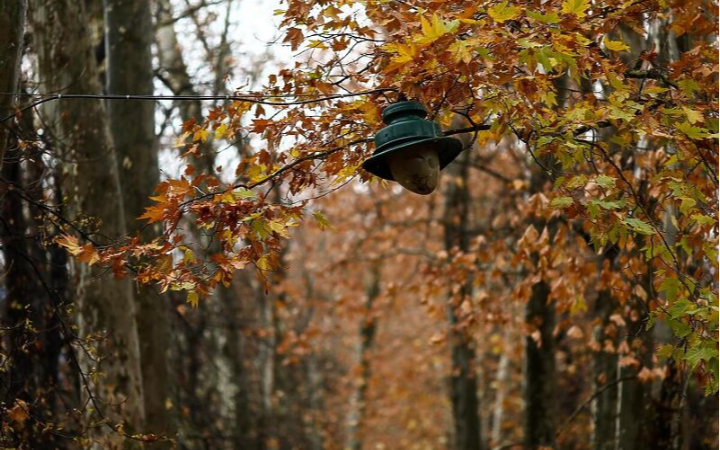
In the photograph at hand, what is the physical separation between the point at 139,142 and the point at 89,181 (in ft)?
5.15

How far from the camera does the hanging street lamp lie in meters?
4.75

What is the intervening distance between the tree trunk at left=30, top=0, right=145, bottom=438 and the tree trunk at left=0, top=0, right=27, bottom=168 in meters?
2.38

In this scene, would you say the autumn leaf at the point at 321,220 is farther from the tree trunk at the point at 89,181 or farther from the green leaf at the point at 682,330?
the tree trunk at the point at 89,181

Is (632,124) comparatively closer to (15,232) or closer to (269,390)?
(15,232)

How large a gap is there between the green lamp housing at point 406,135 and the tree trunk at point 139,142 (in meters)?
4.48

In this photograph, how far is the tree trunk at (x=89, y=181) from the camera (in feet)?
24.7

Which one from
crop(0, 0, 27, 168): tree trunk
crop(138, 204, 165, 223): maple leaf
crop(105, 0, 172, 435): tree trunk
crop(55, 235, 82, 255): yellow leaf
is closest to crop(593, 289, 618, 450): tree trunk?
crop(105, 0, 172, 435): tree trunk

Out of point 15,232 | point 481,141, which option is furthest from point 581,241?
point 15,232

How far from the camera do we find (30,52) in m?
8.48

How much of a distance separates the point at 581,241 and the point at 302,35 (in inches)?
114

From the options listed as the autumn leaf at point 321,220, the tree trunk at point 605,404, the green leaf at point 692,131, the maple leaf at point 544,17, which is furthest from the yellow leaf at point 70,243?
the tree trunk at point 605,404

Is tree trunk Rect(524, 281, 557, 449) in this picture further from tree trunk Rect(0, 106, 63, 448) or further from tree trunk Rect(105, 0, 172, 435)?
tree trunk Rect(0, 106, 63, 448)

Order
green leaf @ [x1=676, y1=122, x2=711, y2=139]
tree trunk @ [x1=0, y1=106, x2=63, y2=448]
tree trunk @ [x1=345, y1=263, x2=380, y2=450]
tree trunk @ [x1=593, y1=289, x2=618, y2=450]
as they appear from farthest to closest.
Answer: tree trunk @ [x1=345, y1=263, x2=380, y2=450]
tree trunk @ [x1=593, y1=289, x2=618, y2=450]
tree trunk @ [x1=0, y1=106, x2=63, y2=448]
green leaf @ [x1=676, y1=122, x2=711, y2=139]

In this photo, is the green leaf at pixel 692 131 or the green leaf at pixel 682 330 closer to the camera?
the green leaf at pixel 682 330
